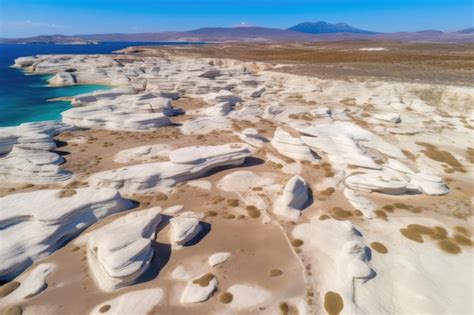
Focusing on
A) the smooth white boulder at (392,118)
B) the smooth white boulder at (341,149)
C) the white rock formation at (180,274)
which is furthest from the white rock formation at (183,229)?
the smooth white boulder at (392,118)

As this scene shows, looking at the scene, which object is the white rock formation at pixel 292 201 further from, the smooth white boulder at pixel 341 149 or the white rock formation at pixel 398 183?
the smooth white boulder at pixel 341 149

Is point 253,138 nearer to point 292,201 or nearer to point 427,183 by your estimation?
point 292,201

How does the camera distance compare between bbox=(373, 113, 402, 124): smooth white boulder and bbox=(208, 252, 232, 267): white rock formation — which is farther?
bbox=(373, 113, 402, 124): smooth white boulder

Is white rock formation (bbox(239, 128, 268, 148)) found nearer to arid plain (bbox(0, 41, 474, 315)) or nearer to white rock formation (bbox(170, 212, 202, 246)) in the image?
arid plain (bbox(0, 41, 474, 315))

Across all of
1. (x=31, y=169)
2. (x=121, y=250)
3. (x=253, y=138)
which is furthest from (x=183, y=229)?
(x=253, y=138)

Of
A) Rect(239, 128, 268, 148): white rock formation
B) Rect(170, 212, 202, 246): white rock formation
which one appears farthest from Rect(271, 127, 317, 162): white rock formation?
Rect(170, 212, 202, 246): white rock formation

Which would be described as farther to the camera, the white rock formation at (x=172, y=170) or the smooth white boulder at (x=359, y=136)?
the smooth white boulder at (x=359, y=136)

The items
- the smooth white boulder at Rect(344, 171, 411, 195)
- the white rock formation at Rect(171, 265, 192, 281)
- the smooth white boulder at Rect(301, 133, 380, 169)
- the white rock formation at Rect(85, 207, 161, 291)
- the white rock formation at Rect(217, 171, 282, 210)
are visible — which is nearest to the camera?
the white rock formation at Rect(85, 207, 161, 291)
